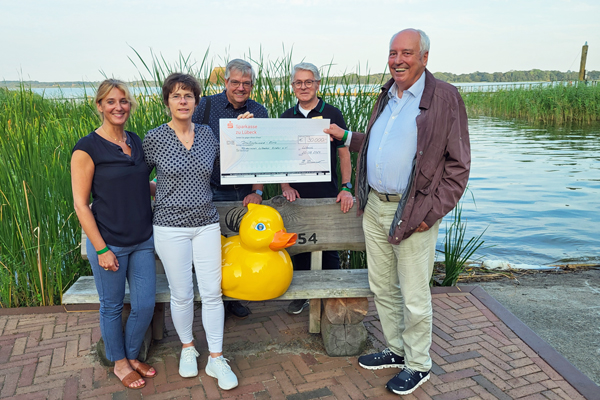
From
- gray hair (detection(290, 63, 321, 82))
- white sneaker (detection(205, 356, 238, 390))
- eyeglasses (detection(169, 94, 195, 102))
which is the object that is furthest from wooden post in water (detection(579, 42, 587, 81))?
white sneaker (detection(205, 356, 238, 390))

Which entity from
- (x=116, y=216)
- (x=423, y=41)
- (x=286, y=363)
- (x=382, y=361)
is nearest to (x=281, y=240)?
(x=286, y=363)

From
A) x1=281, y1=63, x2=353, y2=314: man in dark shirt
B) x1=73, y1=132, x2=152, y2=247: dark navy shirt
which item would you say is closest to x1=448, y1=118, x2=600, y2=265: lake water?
x1=281, y1=63, x2=353, y2=314: man in dark shirt

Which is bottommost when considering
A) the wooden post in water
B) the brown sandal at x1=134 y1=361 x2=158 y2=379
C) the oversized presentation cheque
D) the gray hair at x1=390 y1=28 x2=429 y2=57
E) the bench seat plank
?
the brown sandal at x1=134 y1=361 x2=158 y2=379

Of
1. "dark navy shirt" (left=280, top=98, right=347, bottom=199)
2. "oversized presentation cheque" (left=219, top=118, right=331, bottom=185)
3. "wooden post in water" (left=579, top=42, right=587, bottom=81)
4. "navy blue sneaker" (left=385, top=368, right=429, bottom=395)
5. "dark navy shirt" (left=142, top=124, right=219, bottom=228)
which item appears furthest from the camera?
"wooden post in water" (left=579, top=42, right=587, bottom=81)

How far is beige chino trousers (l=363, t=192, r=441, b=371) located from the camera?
2.78m

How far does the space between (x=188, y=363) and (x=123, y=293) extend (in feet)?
2.14

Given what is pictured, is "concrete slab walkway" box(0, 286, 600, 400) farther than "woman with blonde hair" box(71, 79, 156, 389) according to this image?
Yes

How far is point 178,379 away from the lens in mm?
2955

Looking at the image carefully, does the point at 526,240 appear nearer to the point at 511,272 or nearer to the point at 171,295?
the point at 511,272

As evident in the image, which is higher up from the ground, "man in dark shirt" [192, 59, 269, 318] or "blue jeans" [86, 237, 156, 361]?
"man in dark shirt" [192, 59, 269, 318]

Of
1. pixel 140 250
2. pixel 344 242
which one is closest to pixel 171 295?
pixel 140 250

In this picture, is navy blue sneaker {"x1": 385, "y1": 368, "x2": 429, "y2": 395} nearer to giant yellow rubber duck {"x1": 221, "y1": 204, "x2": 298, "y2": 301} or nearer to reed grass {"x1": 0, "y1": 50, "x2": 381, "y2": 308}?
giant yellow rubber duck {"x1": 221, "y1": 204, "x2": 298, "y2": 301}

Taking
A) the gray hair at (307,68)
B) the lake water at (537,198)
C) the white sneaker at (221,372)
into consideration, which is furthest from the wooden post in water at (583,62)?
the white sneaker at (221,372)

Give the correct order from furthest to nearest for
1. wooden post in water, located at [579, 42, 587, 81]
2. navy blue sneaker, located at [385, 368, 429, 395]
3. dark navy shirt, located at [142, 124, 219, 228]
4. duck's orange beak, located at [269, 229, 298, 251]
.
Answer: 1. wooden post in water, located at [579, 42, 587, 81]
2. duck's orange beak, located at [269, 229, 298, 251]
3. navy blue sneaker, located at [385, 368, 429, 395]
4. dark navy shirt, located at [142, 124, 219, 228]
